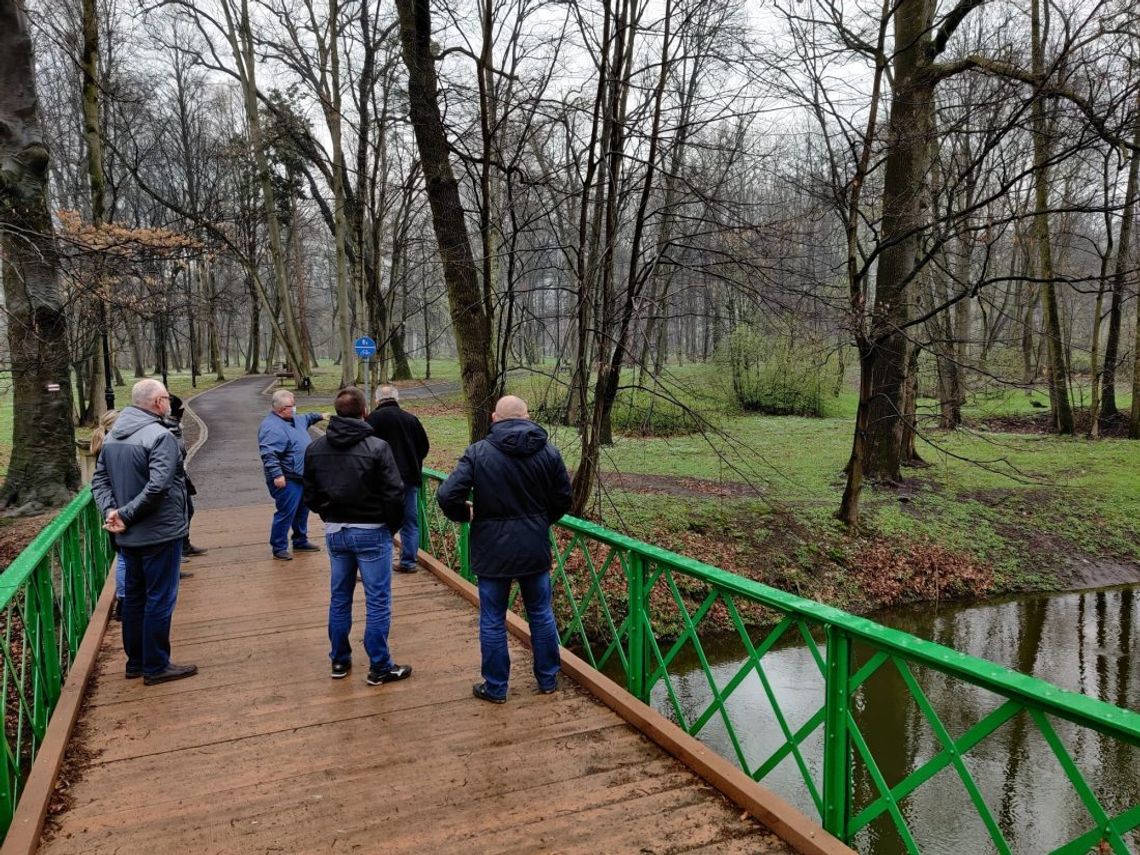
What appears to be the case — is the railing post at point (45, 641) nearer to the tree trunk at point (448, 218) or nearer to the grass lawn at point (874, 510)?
the grass lawn at point (874, 510)

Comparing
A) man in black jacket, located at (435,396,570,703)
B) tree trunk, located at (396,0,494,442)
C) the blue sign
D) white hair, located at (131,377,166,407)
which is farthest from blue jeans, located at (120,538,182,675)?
the blue sign

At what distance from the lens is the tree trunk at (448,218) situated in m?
8.12

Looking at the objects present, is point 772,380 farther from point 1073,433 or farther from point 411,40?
point 411,40

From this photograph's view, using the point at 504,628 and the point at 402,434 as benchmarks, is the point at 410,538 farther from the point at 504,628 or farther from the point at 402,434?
the point at 504,628

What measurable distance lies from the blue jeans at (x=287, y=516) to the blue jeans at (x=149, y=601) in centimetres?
247

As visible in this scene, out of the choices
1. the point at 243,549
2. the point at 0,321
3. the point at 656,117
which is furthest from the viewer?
the point at 0,321

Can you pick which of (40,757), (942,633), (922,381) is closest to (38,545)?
(40,757)

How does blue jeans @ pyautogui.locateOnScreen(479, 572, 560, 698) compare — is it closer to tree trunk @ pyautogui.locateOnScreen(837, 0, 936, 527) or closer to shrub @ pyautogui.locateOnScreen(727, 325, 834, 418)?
tree trunk @ pyautogui.locateOnScreen(837, 0, 936, 527)

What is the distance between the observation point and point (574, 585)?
30.4 ft

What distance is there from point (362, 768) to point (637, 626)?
5.41 feet

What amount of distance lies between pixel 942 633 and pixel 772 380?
16.3 m

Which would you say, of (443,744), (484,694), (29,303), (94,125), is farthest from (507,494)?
(94,125)

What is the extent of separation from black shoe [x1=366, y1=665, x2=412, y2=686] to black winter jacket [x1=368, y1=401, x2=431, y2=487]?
7.29ft

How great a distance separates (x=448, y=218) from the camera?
852cm
